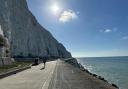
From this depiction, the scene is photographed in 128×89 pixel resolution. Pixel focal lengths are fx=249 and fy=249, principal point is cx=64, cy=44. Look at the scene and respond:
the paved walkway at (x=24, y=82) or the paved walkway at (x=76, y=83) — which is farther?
the paved walkway at (x=76, y=83)

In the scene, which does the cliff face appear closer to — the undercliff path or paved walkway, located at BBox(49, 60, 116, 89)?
the undercliff path

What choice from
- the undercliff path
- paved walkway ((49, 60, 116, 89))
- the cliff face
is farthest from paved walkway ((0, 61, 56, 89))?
the cliff face

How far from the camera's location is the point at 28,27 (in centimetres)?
11062

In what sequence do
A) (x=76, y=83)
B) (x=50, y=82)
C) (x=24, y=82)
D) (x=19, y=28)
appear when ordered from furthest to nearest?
(x=19, y=28) → (x=76, y=83) → (x=50, y=82) → (x=24, y=82)

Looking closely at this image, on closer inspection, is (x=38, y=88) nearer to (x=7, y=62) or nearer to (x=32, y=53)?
(x=7, y=62)

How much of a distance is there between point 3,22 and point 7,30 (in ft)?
9.36

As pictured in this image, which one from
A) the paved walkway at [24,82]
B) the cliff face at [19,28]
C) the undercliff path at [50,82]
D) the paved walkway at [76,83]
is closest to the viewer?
the paved walkway at [24,82]

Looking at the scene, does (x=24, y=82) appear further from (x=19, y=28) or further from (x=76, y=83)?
(x=19, y=28)

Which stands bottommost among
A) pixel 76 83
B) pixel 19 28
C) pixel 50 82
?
pixel 76 83

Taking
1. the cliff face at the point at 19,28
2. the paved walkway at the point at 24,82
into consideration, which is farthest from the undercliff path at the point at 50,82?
the cliff face at the point at 19,28

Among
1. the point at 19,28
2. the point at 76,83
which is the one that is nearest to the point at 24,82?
the point at 76,83

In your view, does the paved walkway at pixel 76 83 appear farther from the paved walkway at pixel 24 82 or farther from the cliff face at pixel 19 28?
the cliff face at pixel 19 28

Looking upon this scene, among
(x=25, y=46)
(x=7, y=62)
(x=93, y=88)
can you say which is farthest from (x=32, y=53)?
(x=93, y=88)

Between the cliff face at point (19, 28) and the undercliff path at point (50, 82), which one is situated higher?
the cliff face at point (19, 28)
